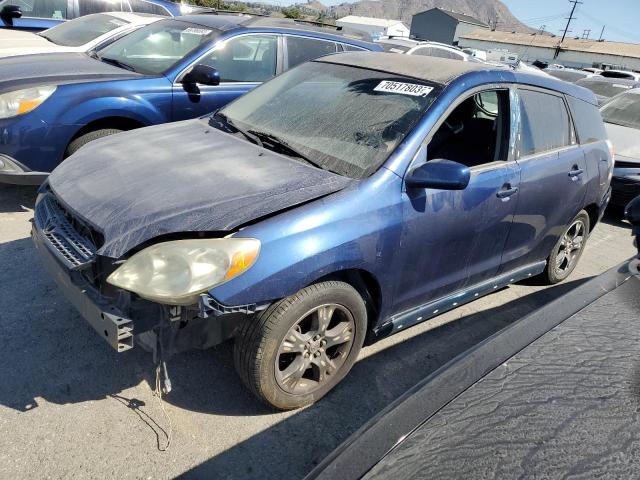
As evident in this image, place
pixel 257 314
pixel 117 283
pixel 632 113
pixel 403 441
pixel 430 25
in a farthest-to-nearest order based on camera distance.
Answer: pixel 430 25 < pixel 632 113 < pixel 257 314 < pixel 117 283 < pixel 403 441

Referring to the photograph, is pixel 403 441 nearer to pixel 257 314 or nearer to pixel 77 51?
pixel 257 314

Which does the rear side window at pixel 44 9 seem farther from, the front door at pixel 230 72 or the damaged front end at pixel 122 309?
the damaged front end at pixel 122 309

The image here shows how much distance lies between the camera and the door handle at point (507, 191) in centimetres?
307

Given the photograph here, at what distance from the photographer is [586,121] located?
3973 mm


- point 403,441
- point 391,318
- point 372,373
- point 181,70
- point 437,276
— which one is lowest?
point 372,373

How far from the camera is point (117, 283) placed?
204 cm

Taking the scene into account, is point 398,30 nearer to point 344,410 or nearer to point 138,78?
point 138,78

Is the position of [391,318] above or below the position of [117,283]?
below

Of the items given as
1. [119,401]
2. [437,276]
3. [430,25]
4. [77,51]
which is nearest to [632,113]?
[437,276]

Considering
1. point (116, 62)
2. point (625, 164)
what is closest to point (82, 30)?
point (116, 62)

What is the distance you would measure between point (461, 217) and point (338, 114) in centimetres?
93

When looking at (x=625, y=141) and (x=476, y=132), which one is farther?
(x=625, y=141)

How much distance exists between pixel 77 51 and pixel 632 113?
7.81 m

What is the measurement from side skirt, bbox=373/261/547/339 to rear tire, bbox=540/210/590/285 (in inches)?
16.4
